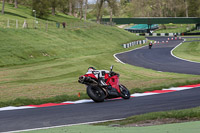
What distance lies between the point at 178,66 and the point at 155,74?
6.19m

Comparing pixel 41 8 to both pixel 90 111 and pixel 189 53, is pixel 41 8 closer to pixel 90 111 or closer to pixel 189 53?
pixel 189 53

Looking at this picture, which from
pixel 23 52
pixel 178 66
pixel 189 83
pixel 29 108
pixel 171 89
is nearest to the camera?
pixel 29 108

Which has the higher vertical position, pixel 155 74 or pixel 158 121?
pixel 158 121

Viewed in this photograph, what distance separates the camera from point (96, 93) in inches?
564

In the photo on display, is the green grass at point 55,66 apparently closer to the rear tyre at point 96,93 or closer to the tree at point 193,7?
the rear tyre at point 96,93

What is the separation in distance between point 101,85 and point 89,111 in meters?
2.30

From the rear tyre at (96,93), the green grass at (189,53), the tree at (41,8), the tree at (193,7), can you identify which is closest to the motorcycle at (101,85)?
the rear tyre at (96,93)

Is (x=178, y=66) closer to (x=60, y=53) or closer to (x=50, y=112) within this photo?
(x=60, y=53)

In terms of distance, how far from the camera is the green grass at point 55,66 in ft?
60.7

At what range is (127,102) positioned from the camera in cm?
1437

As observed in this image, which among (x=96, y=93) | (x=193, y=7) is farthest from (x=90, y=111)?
(x=193, y=7)

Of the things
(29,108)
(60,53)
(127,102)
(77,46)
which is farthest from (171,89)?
(77,46)

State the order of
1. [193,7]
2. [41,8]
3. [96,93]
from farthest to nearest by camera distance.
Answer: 1. [193,7]
2. [41,8]
3. [96,93]

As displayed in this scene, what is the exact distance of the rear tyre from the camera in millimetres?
14117
